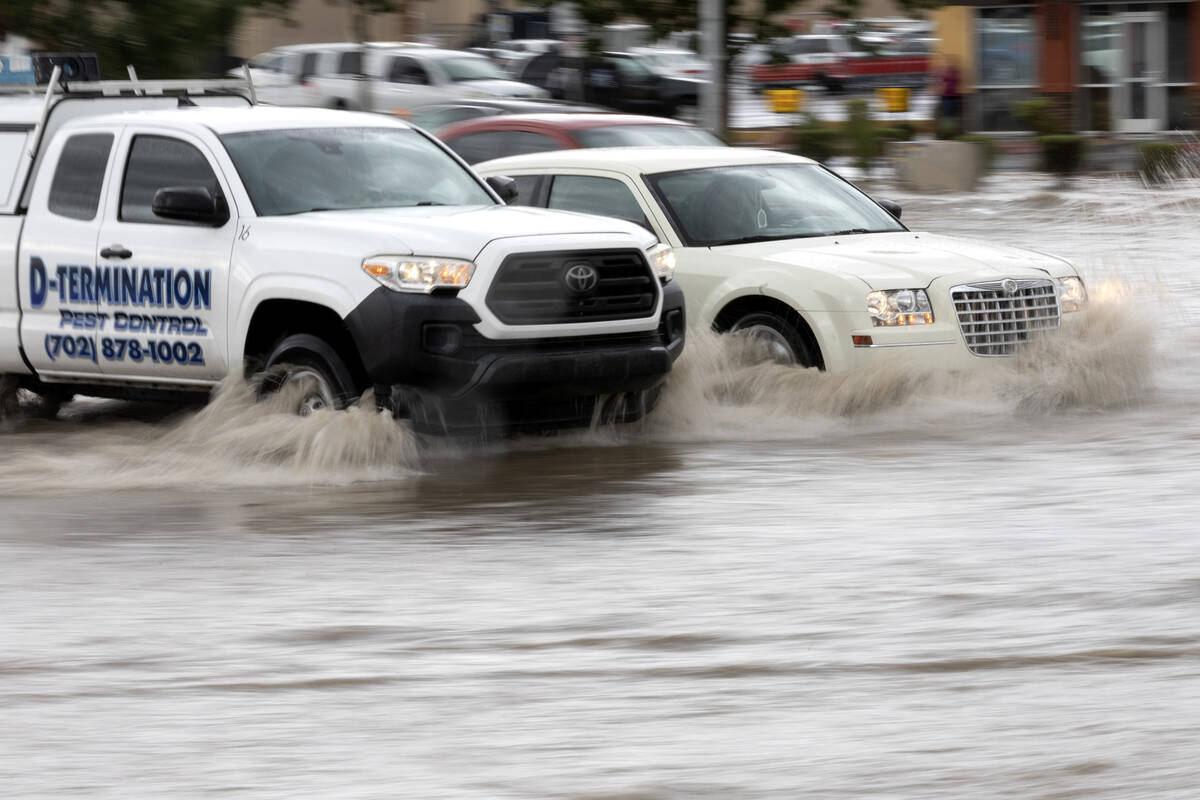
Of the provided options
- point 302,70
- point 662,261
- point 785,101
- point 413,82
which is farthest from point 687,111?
point 662,261

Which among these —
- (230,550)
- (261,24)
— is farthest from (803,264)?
(261,24)

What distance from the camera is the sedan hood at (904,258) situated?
10398 mm

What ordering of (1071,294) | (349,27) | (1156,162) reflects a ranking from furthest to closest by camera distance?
(349,27)
(1156,162)
(1071,294)

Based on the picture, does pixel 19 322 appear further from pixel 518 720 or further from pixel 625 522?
pixel 518 720

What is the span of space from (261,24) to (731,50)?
1723 inches

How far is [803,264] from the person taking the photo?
1045 cm

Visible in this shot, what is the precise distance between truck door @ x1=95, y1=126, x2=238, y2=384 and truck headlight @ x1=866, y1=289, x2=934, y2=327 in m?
3.29

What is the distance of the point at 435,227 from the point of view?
9070 mm

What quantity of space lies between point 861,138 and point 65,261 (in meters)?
20.5

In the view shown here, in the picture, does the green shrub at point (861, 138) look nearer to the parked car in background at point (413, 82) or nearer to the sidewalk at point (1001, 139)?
the sidewalk at point (1001, 139)

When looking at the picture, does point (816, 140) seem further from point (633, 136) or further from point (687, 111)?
point (633, 136)

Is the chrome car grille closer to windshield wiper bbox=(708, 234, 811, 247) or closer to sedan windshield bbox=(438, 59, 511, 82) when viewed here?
windshield wiper bbox=(708, 234, 811, 247)

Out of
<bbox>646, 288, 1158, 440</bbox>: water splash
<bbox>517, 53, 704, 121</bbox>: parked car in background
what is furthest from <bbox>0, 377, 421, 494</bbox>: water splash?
<bbox>517, 53, 704, 121</bbox>: parked car in background

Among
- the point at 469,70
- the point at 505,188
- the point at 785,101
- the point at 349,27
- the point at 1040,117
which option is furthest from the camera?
the point at 349,27
